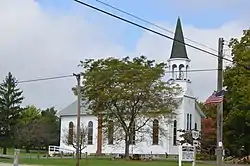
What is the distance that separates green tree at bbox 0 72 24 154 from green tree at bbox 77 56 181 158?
2603cm

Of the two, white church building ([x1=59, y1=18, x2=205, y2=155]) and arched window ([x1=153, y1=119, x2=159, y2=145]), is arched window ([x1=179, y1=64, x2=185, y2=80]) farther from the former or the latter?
arched window ([x1=153, y1=119, x2=159, y2=145])

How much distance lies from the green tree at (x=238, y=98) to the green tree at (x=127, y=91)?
23.1 feet

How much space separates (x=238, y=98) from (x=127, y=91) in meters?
13.0

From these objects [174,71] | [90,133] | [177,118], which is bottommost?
[90,133]

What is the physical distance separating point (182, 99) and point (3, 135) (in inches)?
1119

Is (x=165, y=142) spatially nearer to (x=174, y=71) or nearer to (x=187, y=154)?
(x=174, y=71)

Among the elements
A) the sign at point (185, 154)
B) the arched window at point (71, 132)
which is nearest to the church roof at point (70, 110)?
the arched window at point (71, 132)

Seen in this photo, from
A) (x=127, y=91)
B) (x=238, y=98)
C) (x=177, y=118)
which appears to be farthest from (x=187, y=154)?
(x=177, y=118)

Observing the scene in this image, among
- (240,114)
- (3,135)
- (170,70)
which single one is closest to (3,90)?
(3,135)

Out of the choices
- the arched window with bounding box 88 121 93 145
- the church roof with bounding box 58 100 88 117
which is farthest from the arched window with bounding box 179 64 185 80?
the church roof with bounding box 58 100 88 117

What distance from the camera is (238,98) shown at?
52.2m

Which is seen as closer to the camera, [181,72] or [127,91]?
[127,91]

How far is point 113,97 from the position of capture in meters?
59.9

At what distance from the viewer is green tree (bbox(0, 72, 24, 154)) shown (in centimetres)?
8525
